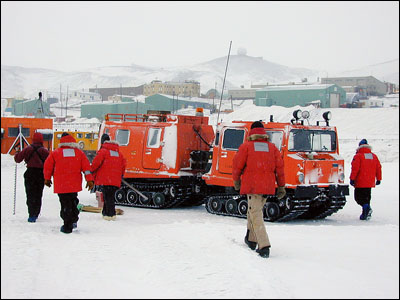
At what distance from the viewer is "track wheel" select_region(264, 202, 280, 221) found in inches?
473

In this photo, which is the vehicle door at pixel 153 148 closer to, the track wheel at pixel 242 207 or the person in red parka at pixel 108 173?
the track wheel at pixel 242 207

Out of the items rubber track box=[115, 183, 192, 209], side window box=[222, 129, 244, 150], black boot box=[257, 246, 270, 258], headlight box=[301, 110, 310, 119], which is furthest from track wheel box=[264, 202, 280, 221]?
black boot box=[257, 246, 270, 258]

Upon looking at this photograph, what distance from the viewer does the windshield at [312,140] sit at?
12.2 metres

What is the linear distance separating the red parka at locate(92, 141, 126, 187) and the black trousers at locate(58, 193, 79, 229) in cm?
167

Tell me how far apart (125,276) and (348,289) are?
7.80ft

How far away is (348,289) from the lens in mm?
5535

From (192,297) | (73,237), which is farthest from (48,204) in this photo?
(192,297)

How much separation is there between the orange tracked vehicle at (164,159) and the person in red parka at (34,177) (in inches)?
160

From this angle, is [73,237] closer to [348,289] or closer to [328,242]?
[328,242]

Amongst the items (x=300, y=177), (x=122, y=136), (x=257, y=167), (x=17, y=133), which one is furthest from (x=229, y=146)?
(x=17, y=133)

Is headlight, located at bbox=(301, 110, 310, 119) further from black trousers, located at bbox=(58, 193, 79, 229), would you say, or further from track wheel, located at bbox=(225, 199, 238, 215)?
black trousers, located at bbox=(58, 193, 79, 229)

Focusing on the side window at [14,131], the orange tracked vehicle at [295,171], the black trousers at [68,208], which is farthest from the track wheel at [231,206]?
the side window at [14,131]

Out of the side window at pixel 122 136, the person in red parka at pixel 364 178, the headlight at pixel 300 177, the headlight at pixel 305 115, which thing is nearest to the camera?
the headlight at pixel 300 177

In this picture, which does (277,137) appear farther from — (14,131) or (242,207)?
(14,131)
